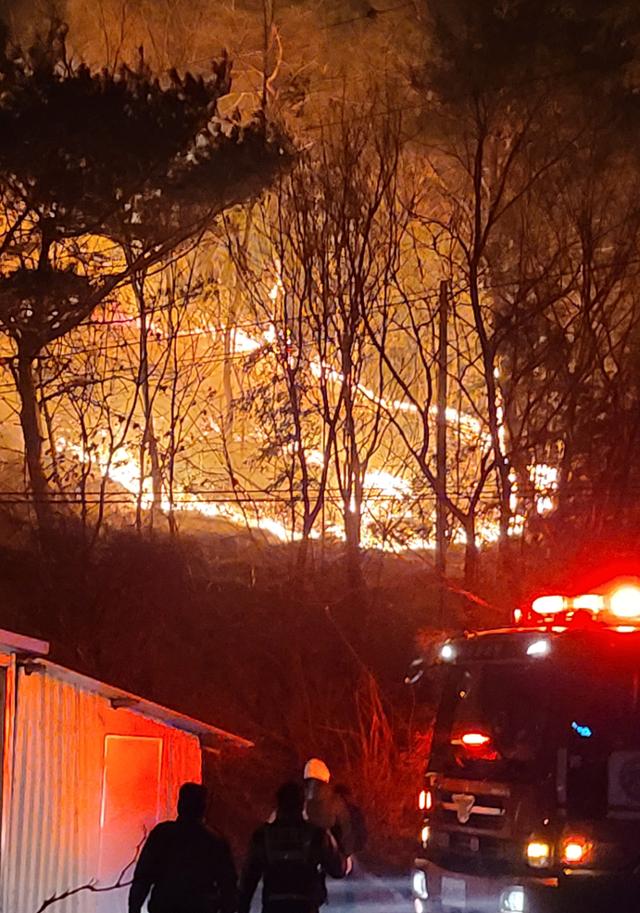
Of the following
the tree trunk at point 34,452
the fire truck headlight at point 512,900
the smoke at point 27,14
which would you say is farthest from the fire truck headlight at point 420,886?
the tree trunk at point 34,452

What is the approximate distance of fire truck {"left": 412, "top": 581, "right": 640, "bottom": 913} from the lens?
721 cm

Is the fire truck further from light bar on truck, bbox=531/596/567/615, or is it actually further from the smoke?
the smoke

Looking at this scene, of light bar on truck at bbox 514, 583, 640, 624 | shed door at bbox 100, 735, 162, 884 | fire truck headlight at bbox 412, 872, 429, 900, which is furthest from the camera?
shed door at bbox 100, 735, 162, 884

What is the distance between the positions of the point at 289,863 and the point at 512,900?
5.82 ft

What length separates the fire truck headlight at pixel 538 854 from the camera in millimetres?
7266

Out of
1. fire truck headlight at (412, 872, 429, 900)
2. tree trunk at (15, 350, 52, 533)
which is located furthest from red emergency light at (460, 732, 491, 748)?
tree trunk at (15, 350, 52, 533)

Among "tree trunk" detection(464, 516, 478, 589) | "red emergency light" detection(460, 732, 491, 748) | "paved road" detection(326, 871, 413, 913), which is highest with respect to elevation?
"tree trunk" detection(464, 516, 478, 589)

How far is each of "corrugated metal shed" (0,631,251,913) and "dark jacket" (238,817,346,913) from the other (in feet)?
8.25

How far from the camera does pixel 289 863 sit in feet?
20.9

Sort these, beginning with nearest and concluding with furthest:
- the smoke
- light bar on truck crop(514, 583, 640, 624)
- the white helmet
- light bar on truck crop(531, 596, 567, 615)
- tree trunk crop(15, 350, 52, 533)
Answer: light bar on truck crop(514, 583, 640, 624) < light bar on truck crop(531, 596, 567, 615) < the white helmet < the smoke < tree trunk crop(15, 350, 52, 533)

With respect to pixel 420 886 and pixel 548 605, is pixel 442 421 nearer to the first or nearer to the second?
pixel 548 605

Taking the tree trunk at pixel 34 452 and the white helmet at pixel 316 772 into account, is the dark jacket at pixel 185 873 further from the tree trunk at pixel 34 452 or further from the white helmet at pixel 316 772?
the tree trunk at pixel 34 452

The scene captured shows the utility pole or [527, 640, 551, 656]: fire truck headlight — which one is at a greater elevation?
the utility pole

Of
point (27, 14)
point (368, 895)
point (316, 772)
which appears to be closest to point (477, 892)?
point (316, 772)
